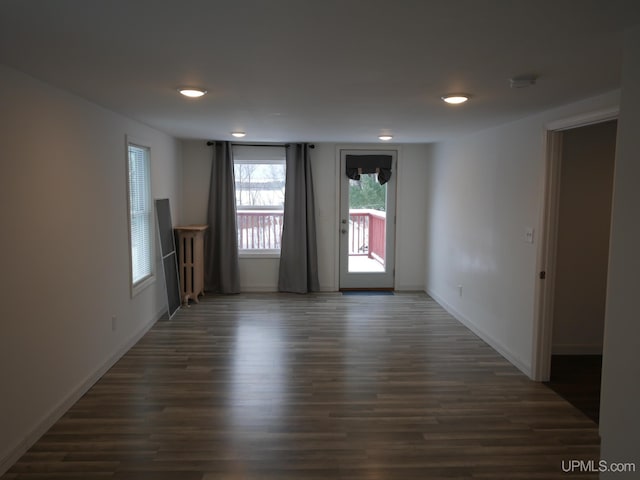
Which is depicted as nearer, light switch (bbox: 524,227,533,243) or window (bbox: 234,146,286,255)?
light switch (bbox: 524,227,533,243)

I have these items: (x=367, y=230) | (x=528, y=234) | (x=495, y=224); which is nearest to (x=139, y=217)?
(x=367, y=230)

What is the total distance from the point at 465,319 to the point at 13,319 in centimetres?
450

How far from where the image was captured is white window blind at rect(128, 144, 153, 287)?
477cm

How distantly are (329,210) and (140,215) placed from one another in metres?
2.97

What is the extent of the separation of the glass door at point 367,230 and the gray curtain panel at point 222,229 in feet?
5.43

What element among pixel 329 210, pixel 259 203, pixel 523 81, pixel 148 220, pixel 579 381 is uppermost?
pixel 523 81

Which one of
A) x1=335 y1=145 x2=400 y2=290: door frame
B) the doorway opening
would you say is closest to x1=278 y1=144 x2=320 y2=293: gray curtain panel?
x1=335 y1=145 x2=400 y2=290: door frame

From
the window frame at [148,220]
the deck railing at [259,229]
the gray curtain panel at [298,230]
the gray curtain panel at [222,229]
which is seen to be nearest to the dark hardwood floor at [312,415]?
the window frame at [148,220]

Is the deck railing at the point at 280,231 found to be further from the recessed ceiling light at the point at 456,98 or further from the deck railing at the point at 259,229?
the recessed ceiling light at the point at 456,98

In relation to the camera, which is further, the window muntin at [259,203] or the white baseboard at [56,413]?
the window muntin at [259,203]

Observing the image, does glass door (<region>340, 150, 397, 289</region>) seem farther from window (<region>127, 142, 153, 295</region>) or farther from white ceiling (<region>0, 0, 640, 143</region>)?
white ceiling (<region>0, 0, 640, 143</region>)

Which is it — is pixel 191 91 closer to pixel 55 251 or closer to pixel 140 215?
pixel 55 251

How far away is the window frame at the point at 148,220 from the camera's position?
4.46m

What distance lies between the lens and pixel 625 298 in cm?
203
